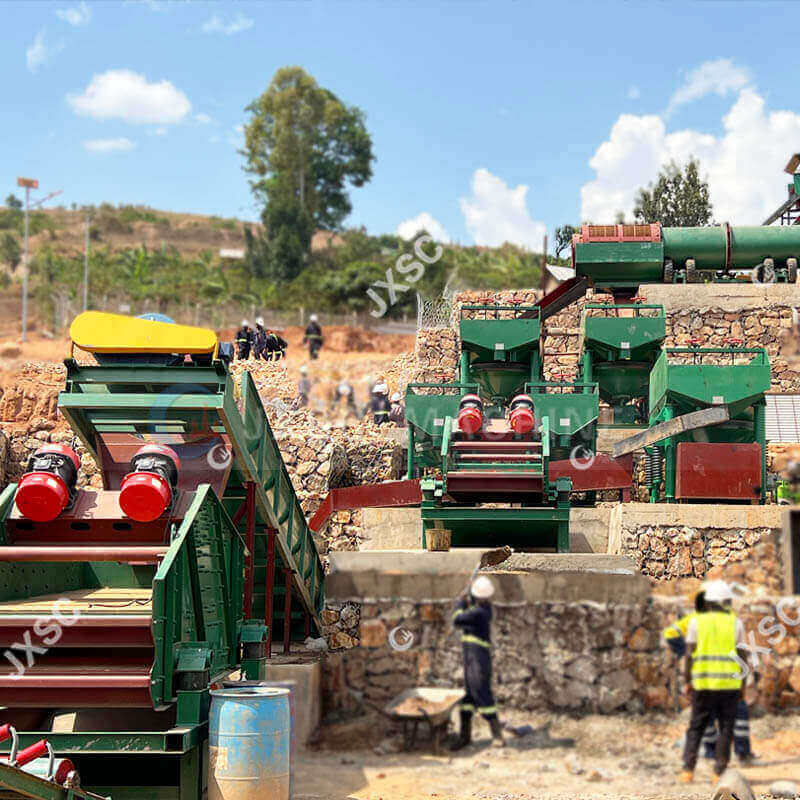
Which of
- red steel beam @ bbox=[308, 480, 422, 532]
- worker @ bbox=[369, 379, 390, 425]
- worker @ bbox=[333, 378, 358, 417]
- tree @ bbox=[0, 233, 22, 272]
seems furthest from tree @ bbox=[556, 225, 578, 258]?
tree @ bbox=[0, 233, 22, 272]

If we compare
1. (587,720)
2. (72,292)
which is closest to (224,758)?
(587,720)

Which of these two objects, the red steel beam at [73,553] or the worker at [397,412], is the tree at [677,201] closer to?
the worker at [397,412]

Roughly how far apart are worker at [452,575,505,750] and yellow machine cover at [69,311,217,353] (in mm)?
3538

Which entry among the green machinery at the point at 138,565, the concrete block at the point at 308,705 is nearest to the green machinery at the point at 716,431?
the green machinery at the point at 138,565

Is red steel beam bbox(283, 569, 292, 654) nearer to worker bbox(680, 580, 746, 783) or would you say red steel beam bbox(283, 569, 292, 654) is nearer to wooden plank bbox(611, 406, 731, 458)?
wooden plank bbox(611, 406, 731, 458)

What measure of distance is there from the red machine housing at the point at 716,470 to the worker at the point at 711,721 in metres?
7.78

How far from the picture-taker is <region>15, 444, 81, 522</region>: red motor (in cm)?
816

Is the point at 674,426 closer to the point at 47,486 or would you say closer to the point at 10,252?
the point at 47,486

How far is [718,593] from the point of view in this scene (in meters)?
6.32

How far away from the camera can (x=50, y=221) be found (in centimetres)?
8694

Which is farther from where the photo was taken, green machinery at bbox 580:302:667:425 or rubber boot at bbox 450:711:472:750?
green machinery at bbox 580:302:667:425

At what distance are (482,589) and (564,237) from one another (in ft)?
33.2

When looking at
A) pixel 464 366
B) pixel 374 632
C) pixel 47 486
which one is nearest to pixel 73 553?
pixel 47 486

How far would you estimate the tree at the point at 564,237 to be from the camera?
15.6 m
